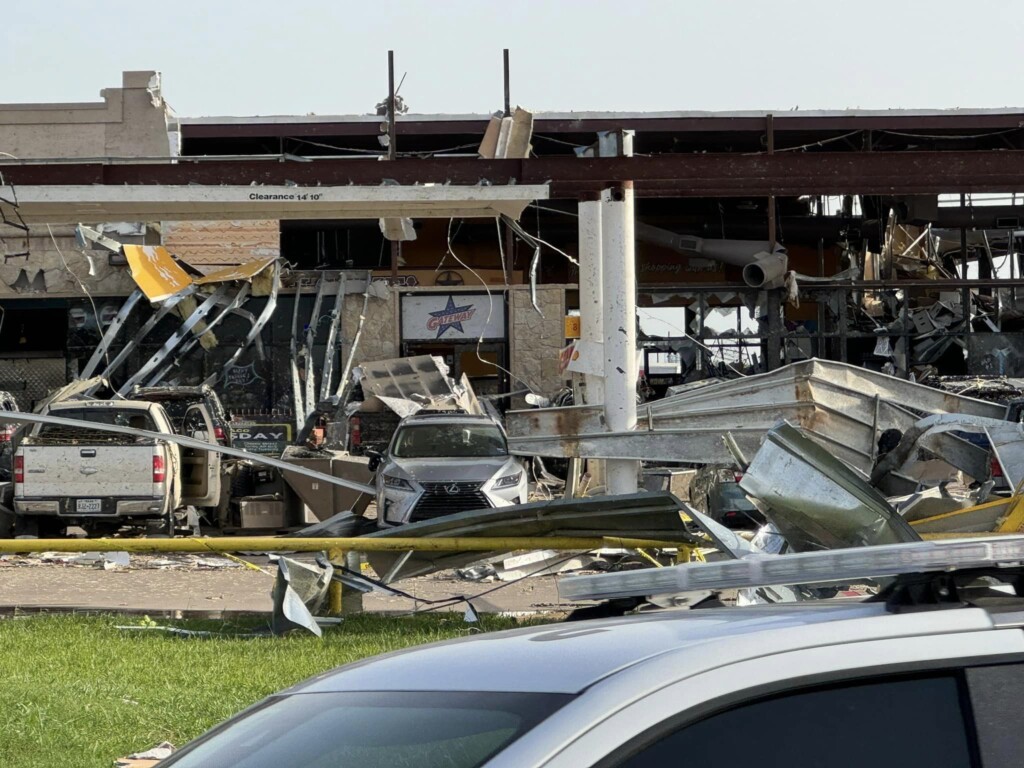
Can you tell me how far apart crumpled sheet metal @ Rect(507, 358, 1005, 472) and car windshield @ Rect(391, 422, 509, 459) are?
4294 millimetres

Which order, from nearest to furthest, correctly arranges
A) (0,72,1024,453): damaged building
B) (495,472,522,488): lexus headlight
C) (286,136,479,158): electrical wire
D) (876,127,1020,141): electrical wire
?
(495,472,522,488): lexus headlight
(0,72,1024,453): damaged building
(286,136,479,158): electrical wire
(876,127,1020,141): electrical wire

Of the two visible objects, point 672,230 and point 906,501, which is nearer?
point 906,501

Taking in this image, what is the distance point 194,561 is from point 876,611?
15390 mm

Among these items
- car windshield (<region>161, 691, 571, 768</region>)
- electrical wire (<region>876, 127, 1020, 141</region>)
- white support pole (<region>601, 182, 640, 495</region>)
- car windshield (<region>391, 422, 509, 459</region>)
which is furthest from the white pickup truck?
electrical wire (<region>876, 127, 1020, 141</region>)

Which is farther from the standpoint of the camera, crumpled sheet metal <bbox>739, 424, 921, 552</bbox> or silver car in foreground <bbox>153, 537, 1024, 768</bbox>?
crumpled sheet metal <bbox>739, 424, 921, 552</bbox>

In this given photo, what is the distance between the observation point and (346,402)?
100ft

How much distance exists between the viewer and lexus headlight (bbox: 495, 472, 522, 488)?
1883 centimetres

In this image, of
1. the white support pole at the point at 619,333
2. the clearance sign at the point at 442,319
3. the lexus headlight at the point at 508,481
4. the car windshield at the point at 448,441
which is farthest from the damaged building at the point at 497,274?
the white support pole at the point at 619,333

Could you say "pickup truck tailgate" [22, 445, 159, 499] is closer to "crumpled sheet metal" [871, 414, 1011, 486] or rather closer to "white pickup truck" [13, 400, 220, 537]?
"white pickup truck" [13, 400, 220, 537]

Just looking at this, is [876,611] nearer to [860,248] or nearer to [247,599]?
[247,599]

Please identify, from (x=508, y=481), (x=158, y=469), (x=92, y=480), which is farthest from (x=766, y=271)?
(x=92, y=480)

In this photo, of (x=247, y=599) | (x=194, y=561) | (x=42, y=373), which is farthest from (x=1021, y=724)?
(x=42, y=373)

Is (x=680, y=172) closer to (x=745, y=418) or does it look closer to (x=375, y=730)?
(x=745, y=418)

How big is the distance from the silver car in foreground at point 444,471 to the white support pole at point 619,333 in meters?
3.30
